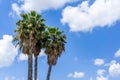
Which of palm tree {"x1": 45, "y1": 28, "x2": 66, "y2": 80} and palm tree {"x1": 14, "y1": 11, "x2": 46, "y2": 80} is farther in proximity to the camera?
palm tree {"x1": 45, "y1": 28, "x2": 66, "y2": 80}

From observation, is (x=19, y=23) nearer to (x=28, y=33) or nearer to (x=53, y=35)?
(x=28, y=33)

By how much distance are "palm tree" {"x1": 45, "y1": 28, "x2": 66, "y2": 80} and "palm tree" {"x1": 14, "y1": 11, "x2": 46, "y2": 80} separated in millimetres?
2038

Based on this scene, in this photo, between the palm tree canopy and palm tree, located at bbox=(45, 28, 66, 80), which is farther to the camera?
palm tree, located at bbox=(45, 28, 66, 80)

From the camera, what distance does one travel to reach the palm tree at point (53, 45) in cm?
6488

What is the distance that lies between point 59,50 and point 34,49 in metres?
4.75

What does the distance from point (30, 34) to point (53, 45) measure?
578cm

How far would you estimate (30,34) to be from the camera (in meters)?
60.9

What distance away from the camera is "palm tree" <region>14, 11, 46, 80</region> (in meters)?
60.4

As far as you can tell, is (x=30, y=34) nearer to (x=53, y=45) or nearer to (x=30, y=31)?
(x=30, y=31)

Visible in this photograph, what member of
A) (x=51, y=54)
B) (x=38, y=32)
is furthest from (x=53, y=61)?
(x=38, y=32)

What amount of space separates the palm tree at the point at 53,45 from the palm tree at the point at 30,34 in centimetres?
204

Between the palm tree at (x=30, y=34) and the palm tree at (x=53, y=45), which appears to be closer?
the palm tree at (x=30, y=34)

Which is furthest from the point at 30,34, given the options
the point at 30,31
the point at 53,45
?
the point at 53,45

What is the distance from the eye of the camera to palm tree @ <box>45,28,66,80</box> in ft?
213
